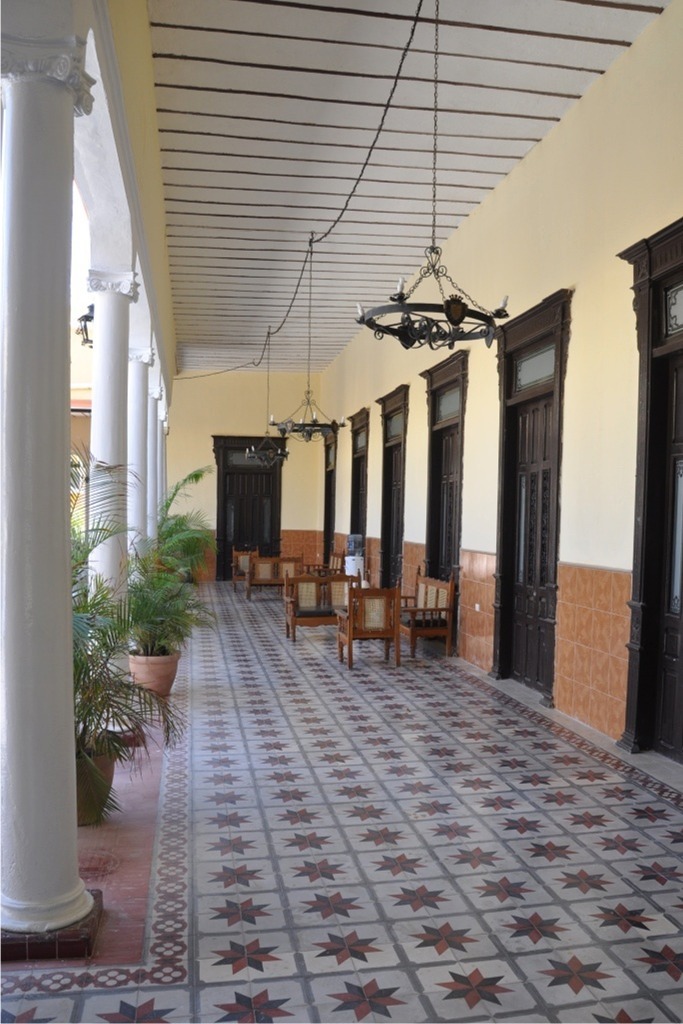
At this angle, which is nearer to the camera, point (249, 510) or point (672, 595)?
point (672, 595)

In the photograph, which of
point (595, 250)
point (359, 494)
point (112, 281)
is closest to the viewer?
point (112, 281)

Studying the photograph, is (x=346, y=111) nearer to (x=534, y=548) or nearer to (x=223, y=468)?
(x=534, y=548)

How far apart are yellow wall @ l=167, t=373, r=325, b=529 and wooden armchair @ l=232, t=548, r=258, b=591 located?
1.77m

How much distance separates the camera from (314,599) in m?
10.9

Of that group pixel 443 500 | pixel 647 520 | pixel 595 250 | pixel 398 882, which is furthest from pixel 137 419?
pixel 398 882

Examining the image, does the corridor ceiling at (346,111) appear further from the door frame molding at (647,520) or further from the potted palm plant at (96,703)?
the potted palm plant at (96,703)

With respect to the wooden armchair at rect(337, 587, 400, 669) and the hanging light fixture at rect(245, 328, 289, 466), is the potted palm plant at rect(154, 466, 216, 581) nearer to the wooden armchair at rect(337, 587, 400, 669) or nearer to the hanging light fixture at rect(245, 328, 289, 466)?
the wooden armchair at rect(337, 587, 400, 669)

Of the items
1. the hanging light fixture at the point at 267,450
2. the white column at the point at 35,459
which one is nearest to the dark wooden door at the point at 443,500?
the hanging light fixture at the point at 267,450

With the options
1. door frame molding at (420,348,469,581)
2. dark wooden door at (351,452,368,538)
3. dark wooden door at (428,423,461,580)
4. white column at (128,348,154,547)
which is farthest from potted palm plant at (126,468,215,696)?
dark wooden door at (351,452,368,538)

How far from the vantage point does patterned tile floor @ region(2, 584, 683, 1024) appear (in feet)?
9.20

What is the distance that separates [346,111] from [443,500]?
507 centimetres

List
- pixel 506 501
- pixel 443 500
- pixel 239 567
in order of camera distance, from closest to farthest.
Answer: pixel 506 501
pixel 443 500
pixel 239 567

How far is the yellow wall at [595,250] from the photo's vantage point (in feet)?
18.3

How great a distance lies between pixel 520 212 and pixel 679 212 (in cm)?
288
